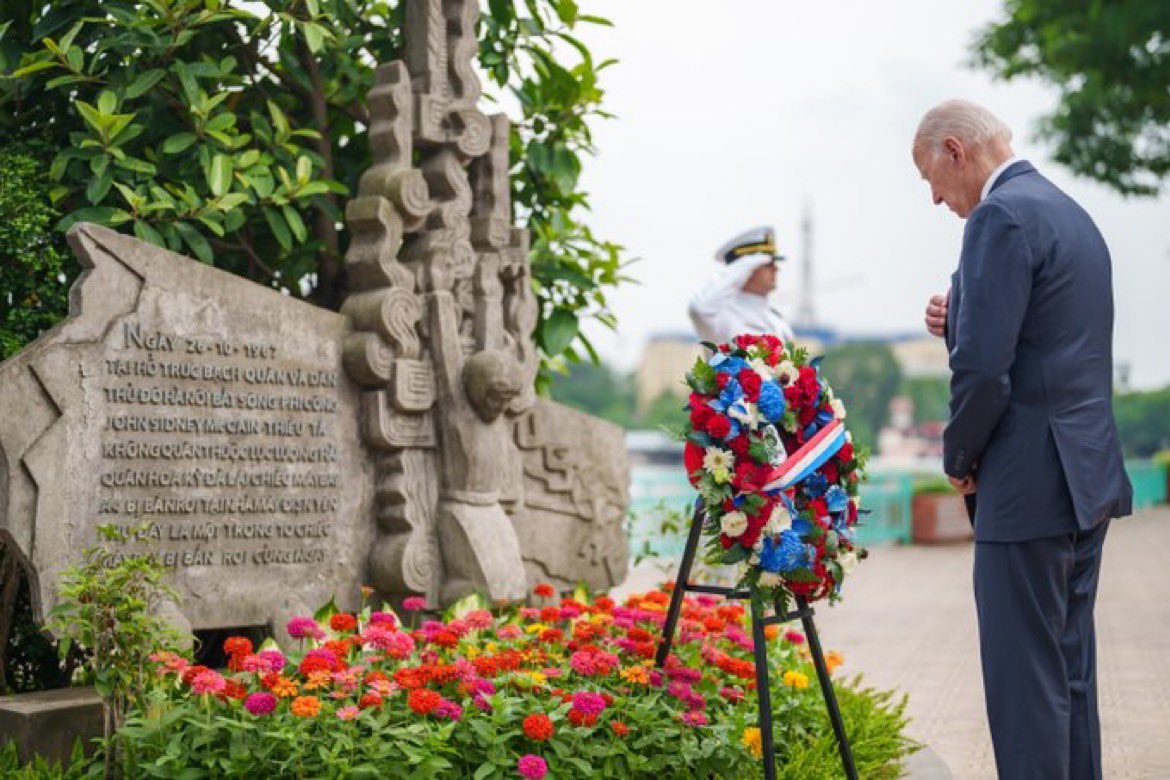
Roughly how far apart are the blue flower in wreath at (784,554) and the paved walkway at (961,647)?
140 cm

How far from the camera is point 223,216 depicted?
19.1 ft

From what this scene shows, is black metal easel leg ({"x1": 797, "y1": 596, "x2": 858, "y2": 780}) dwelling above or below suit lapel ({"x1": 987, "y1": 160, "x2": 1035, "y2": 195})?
below

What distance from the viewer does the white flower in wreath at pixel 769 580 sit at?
426cm

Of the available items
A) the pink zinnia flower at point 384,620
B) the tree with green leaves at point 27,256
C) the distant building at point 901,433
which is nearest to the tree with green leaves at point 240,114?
the tree with green leaves at point 27,256

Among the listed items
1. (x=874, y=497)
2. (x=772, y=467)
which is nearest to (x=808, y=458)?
(x=772, y=467)

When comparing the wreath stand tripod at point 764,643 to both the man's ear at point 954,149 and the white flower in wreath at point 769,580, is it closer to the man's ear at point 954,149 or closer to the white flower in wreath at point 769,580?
the white flower in wreath at point 769,580

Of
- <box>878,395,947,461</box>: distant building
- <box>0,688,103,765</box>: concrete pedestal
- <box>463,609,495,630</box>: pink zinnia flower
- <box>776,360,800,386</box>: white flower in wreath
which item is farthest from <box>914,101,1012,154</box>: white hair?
<box>878,395,947,461</box>: distant building

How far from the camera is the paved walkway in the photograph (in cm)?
610

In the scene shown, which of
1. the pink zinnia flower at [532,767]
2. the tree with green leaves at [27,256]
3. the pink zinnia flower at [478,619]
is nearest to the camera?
the pink zinnia flower at [532,767]

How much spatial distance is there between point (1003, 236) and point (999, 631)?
3.48 ft

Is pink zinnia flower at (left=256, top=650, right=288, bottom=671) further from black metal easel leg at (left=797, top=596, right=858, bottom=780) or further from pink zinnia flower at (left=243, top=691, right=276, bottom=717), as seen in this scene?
black metal easel leg at (left=797, top=596, right=858, bottom=780)

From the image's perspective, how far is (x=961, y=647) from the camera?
30.1ft

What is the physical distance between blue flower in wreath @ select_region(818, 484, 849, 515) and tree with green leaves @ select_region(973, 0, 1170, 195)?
12889 mm

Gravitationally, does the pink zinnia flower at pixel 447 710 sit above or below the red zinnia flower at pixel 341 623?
below
